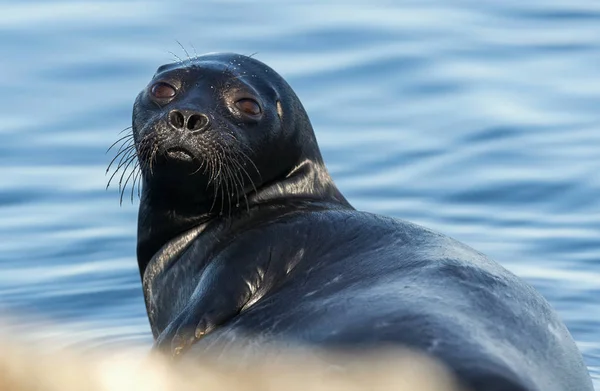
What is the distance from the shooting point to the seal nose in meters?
7.52

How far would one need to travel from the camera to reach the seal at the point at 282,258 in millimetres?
6031

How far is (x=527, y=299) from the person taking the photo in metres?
6.62

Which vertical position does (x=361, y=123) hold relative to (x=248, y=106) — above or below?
below

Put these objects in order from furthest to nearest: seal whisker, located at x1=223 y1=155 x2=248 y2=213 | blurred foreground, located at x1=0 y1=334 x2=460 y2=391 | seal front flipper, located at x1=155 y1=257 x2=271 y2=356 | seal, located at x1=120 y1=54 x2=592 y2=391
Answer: seal whisker, located at x1=223 y1=155 x2=248 y2=213
seal front flipper, located at x1=155 y1=257 x2=271 y2=356
seal, located at x1=120 y1=54 x2=592 y2=391
blurred foreground, located at x1=0 y1=334 x2=460 y2=391

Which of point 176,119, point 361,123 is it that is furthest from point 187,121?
point 361,123

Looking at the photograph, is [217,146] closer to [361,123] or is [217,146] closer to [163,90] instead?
[163,90]

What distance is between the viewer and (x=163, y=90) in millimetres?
7820

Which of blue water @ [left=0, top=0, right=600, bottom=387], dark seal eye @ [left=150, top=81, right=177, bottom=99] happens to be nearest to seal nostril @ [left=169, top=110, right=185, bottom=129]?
dark seal eye @ [left=150, top=81, right=177, bottom=99]

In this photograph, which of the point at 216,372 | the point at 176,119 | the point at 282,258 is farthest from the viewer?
the point at 176,119

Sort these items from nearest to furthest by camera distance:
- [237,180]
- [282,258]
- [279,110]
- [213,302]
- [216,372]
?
[216,372] → [213,302] → [282,258] → [237,180] → [279,110]

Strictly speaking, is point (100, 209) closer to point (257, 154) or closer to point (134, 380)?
point (257, 154)

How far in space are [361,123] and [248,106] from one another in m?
5.32

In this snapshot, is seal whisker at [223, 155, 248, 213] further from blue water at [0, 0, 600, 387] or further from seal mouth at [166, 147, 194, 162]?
blue water at [0, 0, 600, 387]

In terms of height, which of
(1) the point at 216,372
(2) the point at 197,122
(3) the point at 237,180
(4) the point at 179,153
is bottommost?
(1) the point at 216,372
